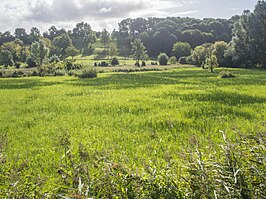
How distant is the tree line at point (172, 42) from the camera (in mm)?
62438

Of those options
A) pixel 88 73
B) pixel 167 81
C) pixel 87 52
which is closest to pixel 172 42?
pixel 87 52

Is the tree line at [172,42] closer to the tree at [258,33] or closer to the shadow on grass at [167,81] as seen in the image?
the tree at [258,33]

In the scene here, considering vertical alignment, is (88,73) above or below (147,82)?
above

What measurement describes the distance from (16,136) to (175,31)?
118074mm

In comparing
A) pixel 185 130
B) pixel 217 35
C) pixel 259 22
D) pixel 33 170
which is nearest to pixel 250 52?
pixel 259 22

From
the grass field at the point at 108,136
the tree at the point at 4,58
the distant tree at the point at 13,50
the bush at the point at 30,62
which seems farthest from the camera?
the distant tree at the point at 13,50

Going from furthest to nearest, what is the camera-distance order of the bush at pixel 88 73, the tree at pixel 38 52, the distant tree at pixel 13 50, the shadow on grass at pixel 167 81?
the distant tree at pixel 13 50
the tree at pixel 38 52
the bush at pixel 88 73
the shadow on grass at pixel 167 81

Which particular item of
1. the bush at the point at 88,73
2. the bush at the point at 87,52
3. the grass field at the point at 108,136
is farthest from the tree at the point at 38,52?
the grass field at the point at 108,136

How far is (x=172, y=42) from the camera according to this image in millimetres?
114750

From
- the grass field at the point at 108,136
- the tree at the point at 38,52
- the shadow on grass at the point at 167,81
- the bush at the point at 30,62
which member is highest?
the tree at the point at 38,52

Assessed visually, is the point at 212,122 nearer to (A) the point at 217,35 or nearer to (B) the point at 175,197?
(B) the point at 175,197

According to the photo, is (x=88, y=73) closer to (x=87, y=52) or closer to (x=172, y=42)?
(x=172, y=42)

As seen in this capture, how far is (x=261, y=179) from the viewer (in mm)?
3428

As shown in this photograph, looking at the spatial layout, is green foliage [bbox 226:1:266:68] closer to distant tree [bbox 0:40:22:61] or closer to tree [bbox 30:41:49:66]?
tree [bbox 30:41:49:66]
